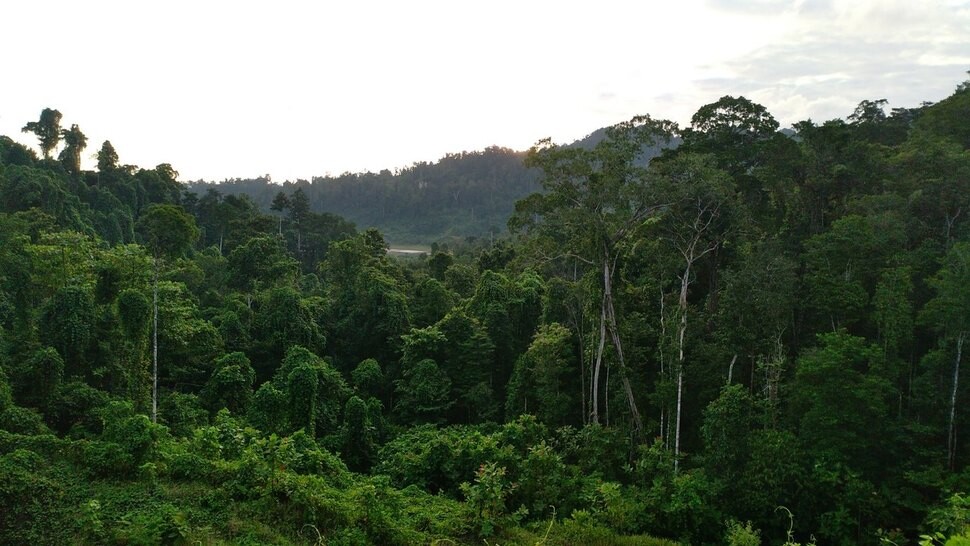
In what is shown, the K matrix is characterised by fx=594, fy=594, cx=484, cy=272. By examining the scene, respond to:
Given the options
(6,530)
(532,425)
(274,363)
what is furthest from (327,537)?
(274,363)

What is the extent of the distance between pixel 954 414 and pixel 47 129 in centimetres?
4835

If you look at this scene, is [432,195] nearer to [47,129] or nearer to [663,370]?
[47,129]

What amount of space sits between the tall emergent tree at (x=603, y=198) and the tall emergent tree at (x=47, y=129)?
125 ft

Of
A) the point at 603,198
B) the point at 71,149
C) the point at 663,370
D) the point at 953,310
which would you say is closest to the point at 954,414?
the point at 953,310

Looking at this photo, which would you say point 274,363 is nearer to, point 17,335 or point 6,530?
point 17,335

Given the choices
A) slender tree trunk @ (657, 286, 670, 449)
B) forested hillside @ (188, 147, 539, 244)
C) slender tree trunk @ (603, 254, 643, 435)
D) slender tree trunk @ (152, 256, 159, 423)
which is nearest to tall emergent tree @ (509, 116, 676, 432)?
slender tree trunk @ (603, 254, 643, 435)

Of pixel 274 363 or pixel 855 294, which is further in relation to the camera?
pixel 274 363

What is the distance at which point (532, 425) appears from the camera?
47.3 ft

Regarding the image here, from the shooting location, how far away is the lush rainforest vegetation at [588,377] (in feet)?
31.7

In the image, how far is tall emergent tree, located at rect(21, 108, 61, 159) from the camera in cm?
3869

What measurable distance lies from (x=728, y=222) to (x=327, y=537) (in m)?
12.0

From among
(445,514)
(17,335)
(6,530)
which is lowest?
(445,514)

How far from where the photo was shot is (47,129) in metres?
38.9

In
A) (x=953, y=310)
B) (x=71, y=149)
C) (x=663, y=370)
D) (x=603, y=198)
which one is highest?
(x=71, y=149)
